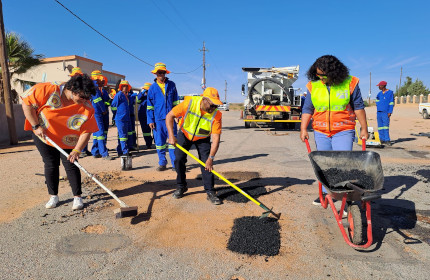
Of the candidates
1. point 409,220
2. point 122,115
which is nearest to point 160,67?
point 122,115

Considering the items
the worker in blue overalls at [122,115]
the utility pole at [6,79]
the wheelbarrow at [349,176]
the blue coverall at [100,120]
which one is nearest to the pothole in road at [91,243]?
the wheelbarrow at [349,176]

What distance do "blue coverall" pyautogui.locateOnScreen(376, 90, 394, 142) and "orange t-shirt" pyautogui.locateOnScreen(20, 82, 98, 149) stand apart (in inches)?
350

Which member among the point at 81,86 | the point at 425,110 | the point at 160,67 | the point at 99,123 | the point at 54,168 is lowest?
the point at 54,168

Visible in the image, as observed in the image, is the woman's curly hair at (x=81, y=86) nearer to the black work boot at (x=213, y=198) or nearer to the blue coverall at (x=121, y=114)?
the black work boot at (x=213, y=198)

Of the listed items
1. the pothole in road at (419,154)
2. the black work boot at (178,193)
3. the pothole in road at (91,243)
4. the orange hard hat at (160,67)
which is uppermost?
the orange hard hat at (160,67)

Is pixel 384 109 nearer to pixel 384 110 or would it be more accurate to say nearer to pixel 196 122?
pixel 384 110

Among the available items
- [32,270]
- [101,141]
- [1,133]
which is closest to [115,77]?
[1,133]

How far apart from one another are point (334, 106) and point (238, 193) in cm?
186

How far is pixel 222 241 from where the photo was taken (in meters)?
2.95

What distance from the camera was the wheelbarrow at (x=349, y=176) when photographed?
2.71 meters

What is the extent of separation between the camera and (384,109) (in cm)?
936

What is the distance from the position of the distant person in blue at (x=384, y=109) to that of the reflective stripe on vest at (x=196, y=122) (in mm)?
7613

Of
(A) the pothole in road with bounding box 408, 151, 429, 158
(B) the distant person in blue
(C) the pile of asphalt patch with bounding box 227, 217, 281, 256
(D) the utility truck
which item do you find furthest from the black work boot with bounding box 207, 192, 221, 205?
(D) the utility truck

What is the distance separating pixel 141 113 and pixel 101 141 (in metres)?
2.48
